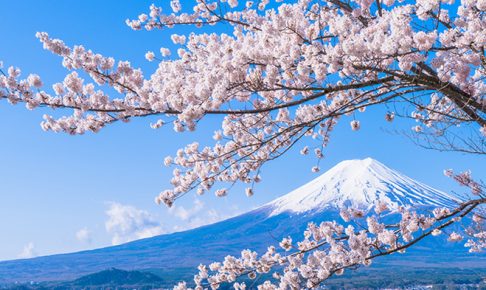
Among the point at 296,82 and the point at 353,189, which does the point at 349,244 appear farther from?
the point at 353,189

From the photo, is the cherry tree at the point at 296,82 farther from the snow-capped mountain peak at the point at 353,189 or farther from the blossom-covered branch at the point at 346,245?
the snow-capped mountain peak at the point at 353,189

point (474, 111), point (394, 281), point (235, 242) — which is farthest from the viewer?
point (235, 242)

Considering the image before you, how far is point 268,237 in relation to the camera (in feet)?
446

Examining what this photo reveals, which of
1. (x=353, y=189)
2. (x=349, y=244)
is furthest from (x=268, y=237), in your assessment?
(x=349, y=244)

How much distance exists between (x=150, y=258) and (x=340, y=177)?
72.0 meters

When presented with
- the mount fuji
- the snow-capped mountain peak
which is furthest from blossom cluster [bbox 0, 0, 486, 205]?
the snow-capped mountain peak

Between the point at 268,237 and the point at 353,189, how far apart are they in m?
39.0

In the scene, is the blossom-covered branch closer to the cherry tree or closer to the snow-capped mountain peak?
the cherry tree

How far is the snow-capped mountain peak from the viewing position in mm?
138275

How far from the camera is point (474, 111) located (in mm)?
4129

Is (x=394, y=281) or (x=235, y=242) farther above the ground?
(x=235, y=242)

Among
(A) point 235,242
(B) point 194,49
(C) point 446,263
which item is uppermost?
(A) point 235,242

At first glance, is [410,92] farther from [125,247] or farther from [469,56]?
[125,247]

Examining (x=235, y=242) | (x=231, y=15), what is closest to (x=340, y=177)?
(x=235, y=242)
